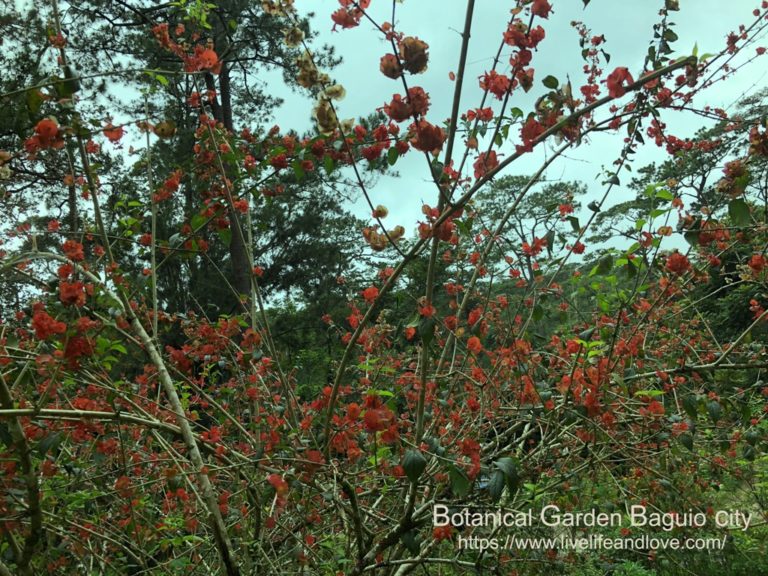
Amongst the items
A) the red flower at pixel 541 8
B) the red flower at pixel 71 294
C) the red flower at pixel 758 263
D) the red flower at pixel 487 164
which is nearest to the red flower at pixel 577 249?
the red flower at pixel 758 263

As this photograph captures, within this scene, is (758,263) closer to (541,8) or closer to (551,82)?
(551,82)

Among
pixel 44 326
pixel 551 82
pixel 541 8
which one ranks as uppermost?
pixel 541 8

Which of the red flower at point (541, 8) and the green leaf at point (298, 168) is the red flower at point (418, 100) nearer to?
the red flower at point (541, 8)

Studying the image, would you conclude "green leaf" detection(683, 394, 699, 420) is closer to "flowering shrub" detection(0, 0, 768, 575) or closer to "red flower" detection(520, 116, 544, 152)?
"flowering shrub" detection(0, 0, 768, 575)

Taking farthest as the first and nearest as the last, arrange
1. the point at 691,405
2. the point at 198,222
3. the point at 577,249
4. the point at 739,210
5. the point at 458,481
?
the point at 577,249, the point at 198,222, the point at 691,405, the point at 739,210, the point at 458,481

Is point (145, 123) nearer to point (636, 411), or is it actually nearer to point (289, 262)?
point (636, 411)

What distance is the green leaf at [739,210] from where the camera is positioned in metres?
1.50

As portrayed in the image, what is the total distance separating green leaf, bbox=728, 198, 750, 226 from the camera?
1.50m

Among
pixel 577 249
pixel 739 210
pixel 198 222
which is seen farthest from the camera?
pixel 577 249

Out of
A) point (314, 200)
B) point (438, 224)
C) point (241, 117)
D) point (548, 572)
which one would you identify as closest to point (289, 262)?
point (314, 200)

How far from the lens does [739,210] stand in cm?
152

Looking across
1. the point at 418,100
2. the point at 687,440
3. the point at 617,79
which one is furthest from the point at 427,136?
the point at 687,440

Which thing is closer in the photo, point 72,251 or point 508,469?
point 508,469

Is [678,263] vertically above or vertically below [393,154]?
below
